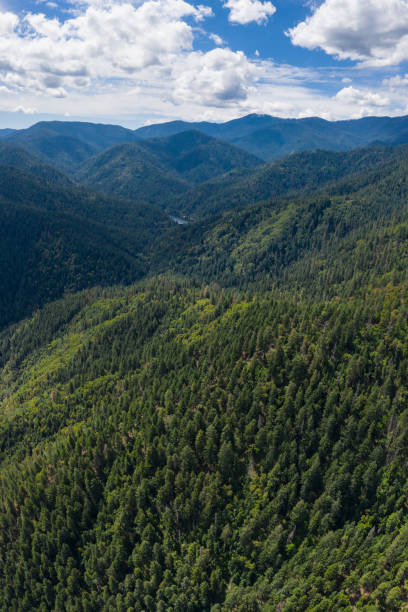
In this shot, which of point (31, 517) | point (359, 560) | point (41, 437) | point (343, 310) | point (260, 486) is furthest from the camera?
point (41, 437)

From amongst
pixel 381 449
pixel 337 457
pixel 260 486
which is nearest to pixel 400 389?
pixel 381 449

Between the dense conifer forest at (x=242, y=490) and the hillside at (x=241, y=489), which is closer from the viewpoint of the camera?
the dense conifer forest at (x=242, y=490)

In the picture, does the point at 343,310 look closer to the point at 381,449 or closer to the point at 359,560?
the point at 381,449

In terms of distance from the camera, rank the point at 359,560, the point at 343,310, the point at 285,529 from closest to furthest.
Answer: the point at 359,560 → the point at 285,529 → the point at 343,310

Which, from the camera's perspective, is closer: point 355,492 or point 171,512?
point 355,492

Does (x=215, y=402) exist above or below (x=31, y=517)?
above

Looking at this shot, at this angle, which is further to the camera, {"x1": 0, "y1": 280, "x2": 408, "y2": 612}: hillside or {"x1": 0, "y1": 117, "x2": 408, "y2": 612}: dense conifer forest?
{"x1": 0, "y1": 280, "x2": 408, "y2": 612}: hillside

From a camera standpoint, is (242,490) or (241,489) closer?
(242,490)

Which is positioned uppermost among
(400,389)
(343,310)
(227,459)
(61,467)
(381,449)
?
(343,310)
